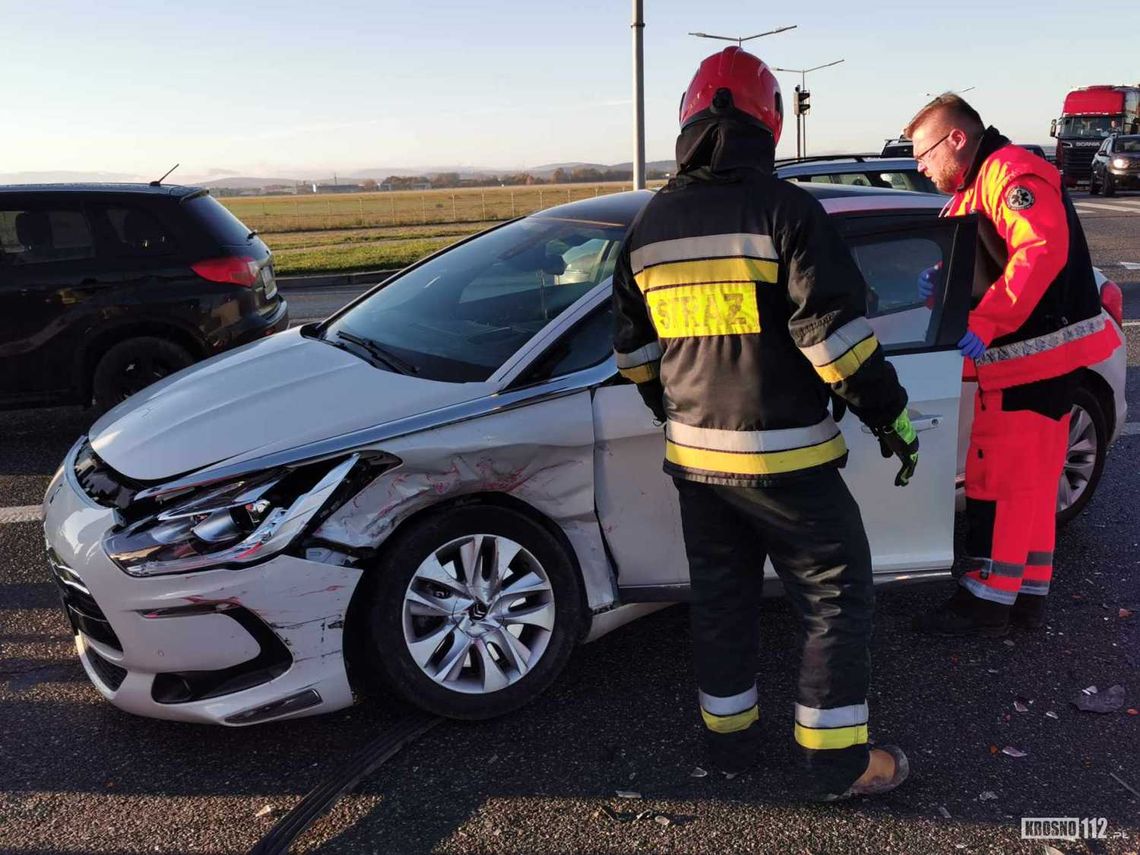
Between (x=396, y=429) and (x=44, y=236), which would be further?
(x=44, y=236)

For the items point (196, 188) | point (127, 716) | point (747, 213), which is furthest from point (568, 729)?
point (196, 188)

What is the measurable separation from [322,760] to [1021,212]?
2797 millimetres

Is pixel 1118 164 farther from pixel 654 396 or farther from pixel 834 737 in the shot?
pixel 834 737

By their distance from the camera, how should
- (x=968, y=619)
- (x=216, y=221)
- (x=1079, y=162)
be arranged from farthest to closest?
(x=1079, y=162)
(x=216, y=221)
(x=968, y=619)

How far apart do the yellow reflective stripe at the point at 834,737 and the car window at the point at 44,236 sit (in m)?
5.49

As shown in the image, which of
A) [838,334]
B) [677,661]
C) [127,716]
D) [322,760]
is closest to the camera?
[838,334]

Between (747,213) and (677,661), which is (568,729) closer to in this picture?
(677,661)

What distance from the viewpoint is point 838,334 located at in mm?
2359

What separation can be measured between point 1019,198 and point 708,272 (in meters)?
1.46

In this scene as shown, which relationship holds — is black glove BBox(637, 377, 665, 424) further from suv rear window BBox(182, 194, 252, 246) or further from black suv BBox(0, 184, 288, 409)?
suv rear window BBox(182, 194, 252, 246)

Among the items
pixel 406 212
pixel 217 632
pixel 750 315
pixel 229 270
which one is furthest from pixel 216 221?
pixel 406 212

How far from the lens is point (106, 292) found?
6246mm

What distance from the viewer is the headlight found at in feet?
9.00

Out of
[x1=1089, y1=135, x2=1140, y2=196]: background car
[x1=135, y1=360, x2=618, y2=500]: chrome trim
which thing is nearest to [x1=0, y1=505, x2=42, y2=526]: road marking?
[x1=135, y1=360, x2=618, y2=500]: chrome trim
